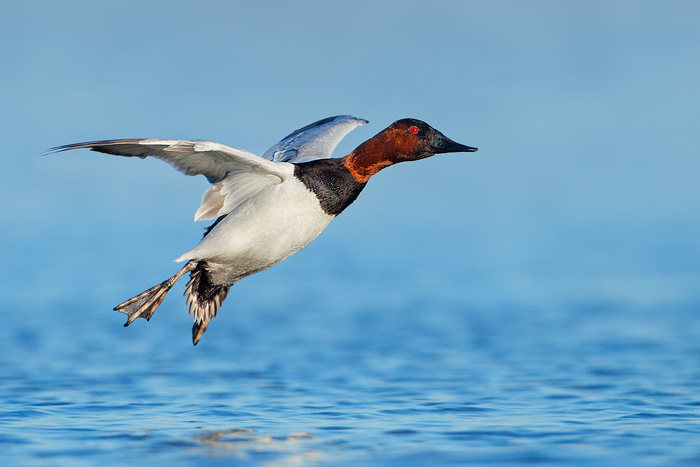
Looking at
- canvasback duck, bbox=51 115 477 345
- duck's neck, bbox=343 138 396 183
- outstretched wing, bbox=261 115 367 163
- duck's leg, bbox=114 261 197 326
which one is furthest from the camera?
outstretched wing, bbox=261 115 367 163

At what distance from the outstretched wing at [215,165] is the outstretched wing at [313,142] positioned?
127cm

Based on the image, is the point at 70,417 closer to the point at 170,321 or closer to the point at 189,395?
the point at 189,395

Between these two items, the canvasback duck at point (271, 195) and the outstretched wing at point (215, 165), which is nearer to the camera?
the outstretched wing at point (215, 165)

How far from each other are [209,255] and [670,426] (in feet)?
12.8

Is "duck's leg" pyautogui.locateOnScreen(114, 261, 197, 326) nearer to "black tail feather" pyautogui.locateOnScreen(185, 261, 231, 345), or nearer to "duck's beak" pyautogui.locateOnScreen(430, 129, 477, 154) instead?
"black tail feather" pyautogui.locateOnScreen(185, 261, 231, 345)

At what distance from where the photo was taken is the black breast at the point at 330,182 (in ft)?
24.0

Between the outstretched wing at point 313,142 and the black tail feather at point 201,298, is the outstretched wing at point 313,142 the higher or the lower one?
the higher one

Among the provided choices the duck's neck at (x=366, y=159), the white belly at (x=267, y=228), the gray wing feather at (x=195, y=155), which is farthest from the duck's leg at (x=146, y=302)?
the duck's neck at (x=366, y=159)

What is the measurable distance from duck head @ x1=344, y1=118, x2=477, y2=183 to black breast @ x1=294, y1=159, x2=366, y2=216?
0.07m

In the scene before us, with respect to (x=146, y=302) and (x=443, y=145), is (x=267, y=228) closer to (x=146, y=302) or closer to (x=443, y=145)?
(x=146, y=302)

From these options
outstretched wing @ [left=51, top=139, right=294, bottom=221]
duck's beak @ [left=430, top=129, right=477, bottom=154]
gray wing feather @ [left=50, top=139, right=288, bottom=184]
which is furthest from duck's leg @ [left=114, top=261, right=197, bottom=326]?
duck's beak @ [left=430, top=129, right=477, bottom=154]

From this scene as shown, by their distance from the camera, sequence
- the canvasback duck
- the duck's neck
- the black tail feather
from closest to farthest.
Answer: the canvasback duck
the duck's neck
the black tail feather

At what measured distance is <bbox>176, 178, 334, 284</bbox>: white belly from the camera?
7246 mm

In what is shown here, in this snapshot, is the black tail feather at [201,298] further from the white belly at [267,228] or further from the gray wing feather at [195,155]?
the gray wing feather at [195,155]
